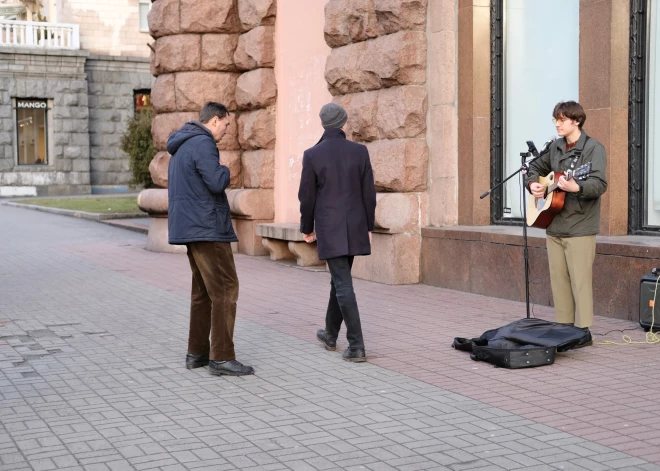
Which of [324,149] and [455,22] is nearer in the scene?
[324,149]

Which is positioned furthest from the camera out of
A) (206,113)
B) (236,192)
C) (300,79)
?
(236,192)

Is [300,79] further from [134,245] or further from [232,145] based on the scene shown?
[134,245]

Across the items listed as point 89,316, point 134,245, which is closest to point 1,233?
point 134,245

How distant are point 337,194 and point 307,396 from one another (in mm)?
1797

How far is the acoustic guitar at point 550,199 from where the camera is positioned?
8242 millimetres

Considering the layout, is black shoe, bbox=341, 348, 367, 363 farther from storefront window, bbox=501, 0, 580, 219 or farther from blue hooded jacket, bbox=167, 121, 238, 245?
storefront window, bbox=501, 0, 580, 219

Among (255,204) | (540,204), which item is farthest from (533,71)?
(255,204)

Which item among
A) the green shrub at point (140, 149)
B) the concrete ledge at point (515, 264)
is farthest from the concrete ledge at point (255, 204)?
the green shrub at point (140, 149)

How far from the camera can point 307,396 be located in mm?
6875

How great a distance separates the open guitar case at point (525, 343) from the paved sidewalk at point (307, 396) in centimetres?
10

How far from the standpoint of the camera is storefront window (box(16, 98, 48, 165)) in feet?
127

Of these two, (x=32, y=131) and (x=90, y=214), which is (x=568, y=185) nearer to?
(x=90, y=214)

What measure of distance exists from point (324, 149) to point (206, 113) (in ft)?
3.20

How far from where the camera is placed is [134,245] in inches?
736
